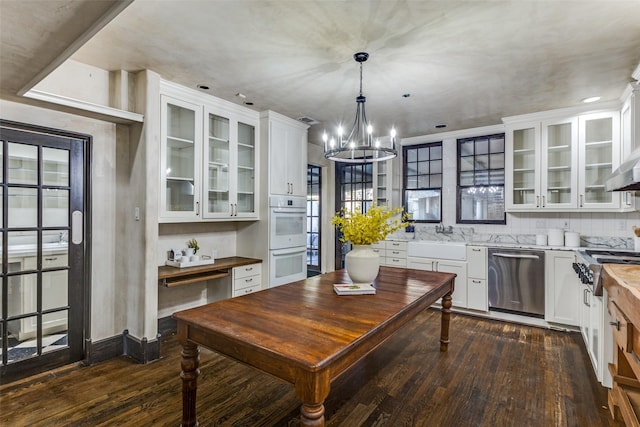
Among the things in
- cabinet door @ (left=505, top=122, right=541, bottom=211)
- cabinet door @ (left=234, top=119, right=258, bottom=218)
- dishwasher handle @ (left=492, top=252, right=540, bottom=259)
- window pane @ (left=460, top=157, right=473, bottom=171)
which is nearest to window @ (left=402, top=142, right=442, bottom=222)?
window pane @ (left=460, top=157, right=473, bottom=171)

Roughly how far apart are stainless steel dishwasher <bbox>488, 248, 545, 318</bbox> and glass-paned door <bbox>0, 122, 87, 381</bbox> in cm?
446

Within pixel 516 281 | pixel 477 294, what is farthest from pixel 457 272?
pixel 516 281

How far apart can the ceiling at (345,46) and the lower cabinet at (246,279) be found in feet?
6.42

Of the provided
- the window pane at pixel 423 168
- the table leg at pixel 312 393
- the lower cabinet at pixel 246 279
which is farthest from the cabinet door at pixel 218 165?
the window pane at pixel 423 168

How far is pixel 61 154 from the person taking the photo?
2770 millimetres

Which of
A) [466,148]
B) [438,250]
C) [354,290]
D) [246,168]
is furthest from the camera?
[466,148]

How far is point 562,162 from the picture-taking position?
13.2ft

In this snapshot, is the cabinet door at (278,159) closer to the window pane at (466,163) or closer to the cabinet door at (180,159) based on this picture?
the cabinet door at (180,159)

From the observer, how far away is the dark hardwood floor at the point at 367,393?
2129 millimetres

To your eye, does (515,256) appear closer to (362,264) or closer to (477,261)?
(477,261)

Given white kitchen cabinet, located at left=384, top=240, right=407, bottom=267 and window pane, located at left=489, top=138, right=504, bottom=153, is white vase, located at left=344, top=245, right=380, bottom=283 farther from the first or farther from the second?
window pane, located at left=489, top=138, right=504, bottom=153

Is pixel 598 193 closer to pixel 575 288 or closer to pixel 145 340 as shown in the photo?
pixel 575 288

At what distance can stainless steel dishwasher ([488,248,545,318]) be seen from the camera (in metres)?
3.87

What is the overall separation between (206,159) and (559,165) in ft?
13.7
